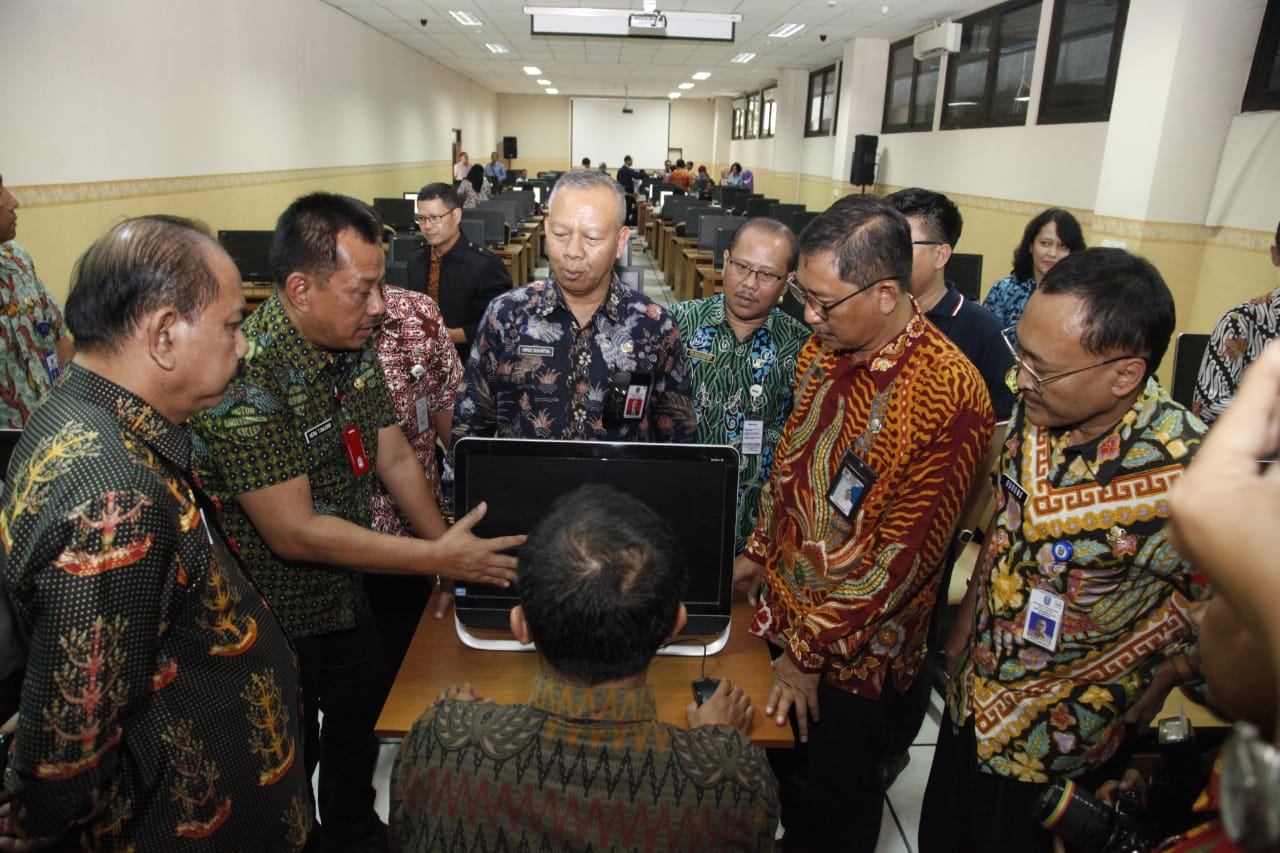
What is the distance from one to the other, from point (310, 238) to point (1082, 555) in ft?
4.95

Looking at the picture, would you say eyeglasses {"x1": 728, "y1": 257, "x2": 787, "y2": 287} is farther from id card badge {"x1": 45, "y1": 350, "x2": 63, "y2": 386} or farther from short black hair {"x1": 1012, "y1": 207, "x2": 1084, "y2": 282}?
id card badge {"x1": 45, "y1": 350, "x2": 63, "y2": 386}

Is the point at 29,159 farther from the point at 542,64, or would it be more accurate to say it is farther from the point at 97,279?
the point at 542,64

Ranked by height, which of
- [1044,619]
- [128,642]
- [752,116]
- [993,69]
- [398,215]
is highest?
[752,116]

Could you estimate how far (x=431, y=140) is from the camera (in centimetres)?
1531

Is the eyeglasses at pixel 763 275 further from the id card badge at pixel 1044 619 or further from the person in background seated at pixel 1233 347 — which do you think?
the person in background seated at pixel 1233 347

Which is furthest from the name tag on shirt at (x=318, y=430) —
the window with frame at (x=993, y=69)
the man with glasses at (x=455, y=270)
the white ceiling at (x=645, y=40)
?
the white ceiling at (x=645, y=40)

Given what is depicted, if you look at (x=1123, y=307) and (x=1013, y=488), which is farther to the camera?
(x=1013, y=488)

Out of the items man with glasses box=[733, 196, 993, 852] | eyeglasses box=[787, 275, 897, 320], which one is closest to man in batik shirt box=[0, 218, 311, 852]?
man with glasses box=[733, 196, 993, 852]

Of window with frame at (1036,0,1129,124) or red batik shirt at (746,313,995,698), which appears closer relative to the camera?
red batik shirt at (746,313,995,698)

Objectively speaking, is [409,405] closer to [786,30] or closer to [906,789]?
[906,789]

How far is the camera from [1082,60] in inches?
238

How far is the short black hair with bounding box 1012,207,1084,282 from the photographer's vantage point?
126 inches

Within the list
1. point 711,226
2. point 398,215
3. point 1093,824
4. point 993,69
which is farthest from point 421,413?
point 993,69

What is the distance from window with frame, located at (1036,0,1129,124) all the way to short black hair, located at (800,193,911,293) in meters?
5.44
